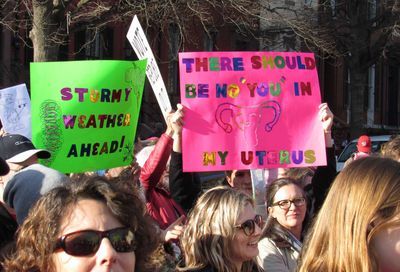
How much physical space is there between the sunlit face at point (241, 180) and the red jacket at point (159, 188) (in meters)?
0.72

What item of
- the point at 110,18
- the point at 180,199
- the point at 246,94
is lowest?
the point at 180,199

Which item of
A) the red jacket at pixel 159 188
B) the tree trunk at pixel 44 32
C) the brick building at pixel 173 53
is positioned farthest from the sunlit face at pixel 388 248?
the brick building at pixel 173 53

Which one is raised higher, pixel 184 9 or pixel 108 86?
pixel 184 9

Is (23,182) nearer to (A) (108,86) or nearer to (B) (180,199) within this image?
(B) (180,199)

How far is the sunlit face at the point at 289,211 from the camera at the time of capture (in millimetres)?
4484

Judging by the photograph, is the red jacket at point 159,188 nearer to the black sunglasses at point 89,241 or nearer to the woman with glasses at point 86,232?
the woman with glasses at point 86,232

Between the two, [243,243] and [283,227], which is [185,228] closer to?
[243,243]

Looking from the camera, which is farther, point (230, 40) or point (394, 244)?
point (230, 40)

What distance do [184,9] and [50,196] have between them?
41.5ft

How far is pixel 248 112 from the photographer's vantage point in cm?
523

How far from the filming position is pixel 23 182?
10.6 ft

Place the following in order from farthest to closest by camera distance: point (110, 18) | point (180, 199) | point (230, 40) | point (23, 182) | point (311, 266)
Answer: point (230, 40), point (110, 18), point (180, 199), point (23, 182), point (311, 266)

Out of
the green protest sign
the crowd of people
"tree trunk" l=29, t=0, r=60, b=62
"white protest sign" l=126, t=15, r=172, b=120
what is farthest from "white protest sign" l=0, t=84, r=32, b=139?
"tree trunk" l=29, t=0, r=60, b=62

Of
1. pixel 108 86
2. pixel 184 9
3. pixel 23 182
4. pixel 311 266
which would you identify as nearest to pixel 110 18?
pixel 184 9
